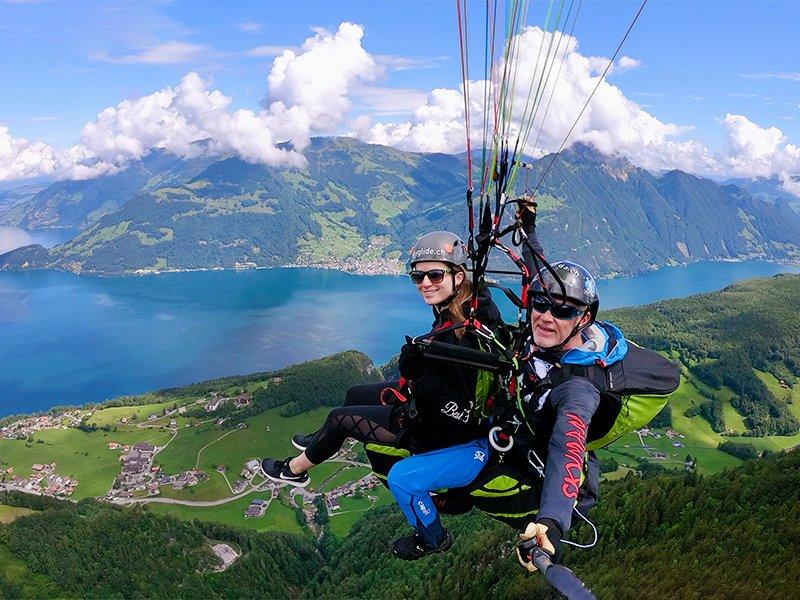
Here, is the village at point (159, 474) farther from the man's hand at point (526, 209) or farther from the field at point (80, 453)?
the man's hand at point (526, 209)

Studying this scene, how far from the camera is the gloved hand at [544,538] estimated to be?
9.54ft

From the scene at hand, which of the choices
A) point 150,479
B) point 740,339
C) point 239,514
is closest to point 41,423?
point 150,479

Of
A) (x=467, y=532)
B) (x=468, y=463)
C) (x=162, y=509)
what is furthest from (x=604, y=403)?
(x=162, y=509)

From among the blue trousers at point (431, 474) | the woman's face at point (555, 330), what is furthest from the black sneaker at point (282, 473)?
the woman's face at point (555, 330)

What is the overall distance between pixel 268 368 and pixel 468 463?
105 m

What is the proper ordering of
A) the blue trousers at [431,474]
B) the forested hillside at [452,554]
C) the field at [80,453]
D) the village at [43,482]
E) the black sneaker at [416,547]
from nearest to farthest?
the blue trousers at [431,474] < the black sneaker at [416,547] < the forested hillside at [452,554] < the village at [43,482] < the field at [80,453]

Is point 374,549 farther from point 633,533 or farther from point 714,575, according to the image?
point 714,575

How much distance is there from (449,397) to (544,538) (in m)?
1.99

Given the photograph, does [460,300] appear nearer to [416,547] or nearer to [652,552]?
[416,547]

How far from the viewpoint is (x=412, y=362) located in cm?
480

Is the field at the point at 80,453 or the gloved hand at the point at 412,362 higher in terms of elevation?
the gloved hand at the point at 412,362

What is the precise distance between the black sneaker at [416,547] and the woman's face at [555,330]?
2515 mm

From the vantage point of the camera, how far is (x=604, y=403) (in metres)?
3.86

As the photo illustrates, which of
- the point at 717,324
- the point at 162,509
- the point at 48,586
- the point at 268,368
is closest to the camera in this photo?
the point at 48,586
